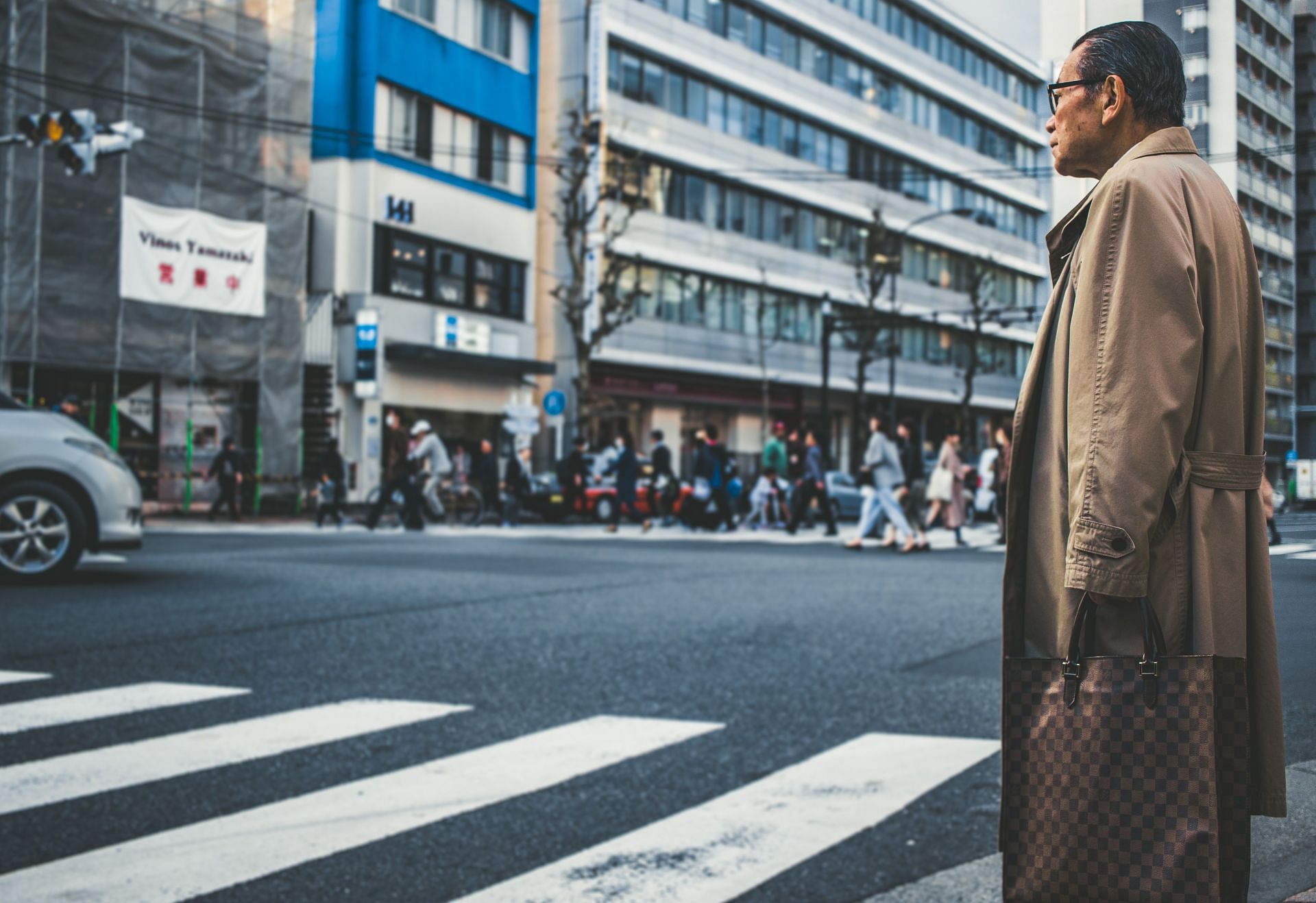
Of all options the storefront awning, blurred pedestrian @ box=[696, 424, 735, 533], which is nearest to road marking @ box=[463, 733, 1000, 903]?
blurred pedestrian @ box=[696, 424, 735, 533]

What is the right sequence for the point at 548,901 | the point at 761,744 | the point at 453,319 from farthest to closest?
the point at 453,319 → the point at 761,744 → the point at 548,901

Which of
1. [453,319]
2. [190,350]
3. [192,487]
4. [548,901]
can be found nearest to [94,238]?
[190,350]

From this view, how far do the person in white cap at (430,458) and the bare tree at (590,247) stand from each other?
1222 centimetres

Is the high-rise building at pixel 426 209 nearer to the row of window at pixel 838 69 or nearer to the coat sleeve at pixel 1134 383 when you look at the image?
the row of window at pixel 838 69

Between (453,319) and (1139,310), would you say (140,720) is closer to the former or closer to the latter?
(1139,310)

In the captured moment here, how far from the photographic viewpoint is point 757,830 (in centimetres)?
470

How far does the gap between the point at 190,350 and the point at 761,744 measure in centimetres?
2271

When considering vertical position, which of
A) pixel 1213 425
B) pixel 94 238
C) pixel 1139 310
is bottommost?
pixel 1213 425

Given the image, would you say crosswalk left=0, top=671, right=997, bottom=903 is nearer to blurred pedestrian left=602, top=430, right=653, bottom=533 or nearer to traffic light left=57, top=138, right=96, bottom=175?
traffic light left=57, top=138, right=96, bottom=175

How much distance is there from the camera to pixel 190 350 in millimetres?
26391

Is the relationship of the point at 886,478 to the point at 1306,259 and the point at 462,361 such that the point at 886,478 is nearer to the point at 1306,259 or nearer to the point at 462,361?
the point at 1306,259

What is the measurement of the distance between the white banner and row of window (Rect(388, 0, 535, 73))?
28.5ft

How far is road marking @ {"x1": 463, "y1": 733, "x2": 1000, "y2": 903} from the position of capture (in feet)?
13.4

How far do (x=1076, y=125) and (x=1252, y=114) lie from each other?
65cm
